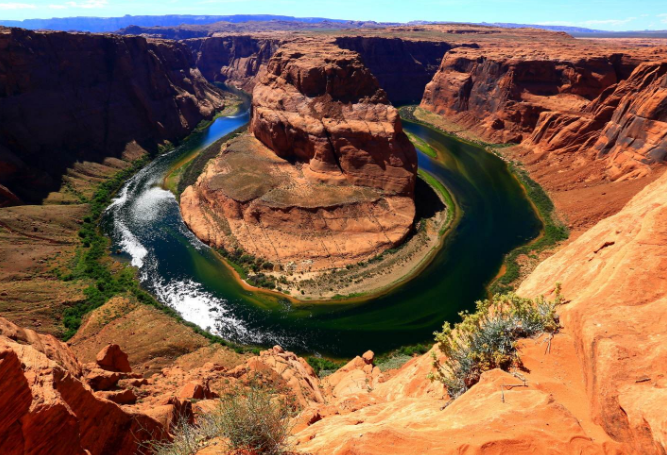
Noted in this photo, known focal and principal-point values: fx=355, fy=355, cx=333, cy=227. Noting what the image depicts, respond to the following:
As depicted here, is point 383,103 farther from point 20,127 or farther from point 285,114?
point 20,127

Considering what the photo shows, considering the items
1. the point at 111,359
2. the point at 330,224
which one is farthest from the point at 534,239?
the point at 111,359

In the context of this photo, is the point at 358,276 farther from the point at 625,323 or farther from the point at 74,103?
the point at 74,103

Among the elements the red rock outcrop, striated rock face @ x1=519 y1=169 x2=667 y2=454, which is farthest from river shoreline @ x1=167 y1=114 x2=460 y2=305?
striated rock face @ x1=519 y1=169 x2=667 y2=454

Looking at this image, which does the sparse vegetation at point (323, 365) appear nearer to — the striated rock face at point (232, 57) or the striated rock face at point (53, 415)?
the striated rock face at point (53, 415)

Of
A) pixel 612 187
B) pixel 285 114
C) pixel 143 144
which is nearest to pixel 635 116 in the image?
pixel 612 187

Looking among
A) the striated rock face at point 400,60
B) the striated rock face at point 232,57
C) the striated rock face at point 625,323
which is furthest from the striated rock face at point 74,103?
the striated rock face at point 400,60

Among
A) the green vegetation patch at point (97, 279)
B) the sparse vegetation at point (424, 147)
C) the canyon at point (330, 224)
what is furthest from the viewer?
the sparse vegetation at point (424, 147)
